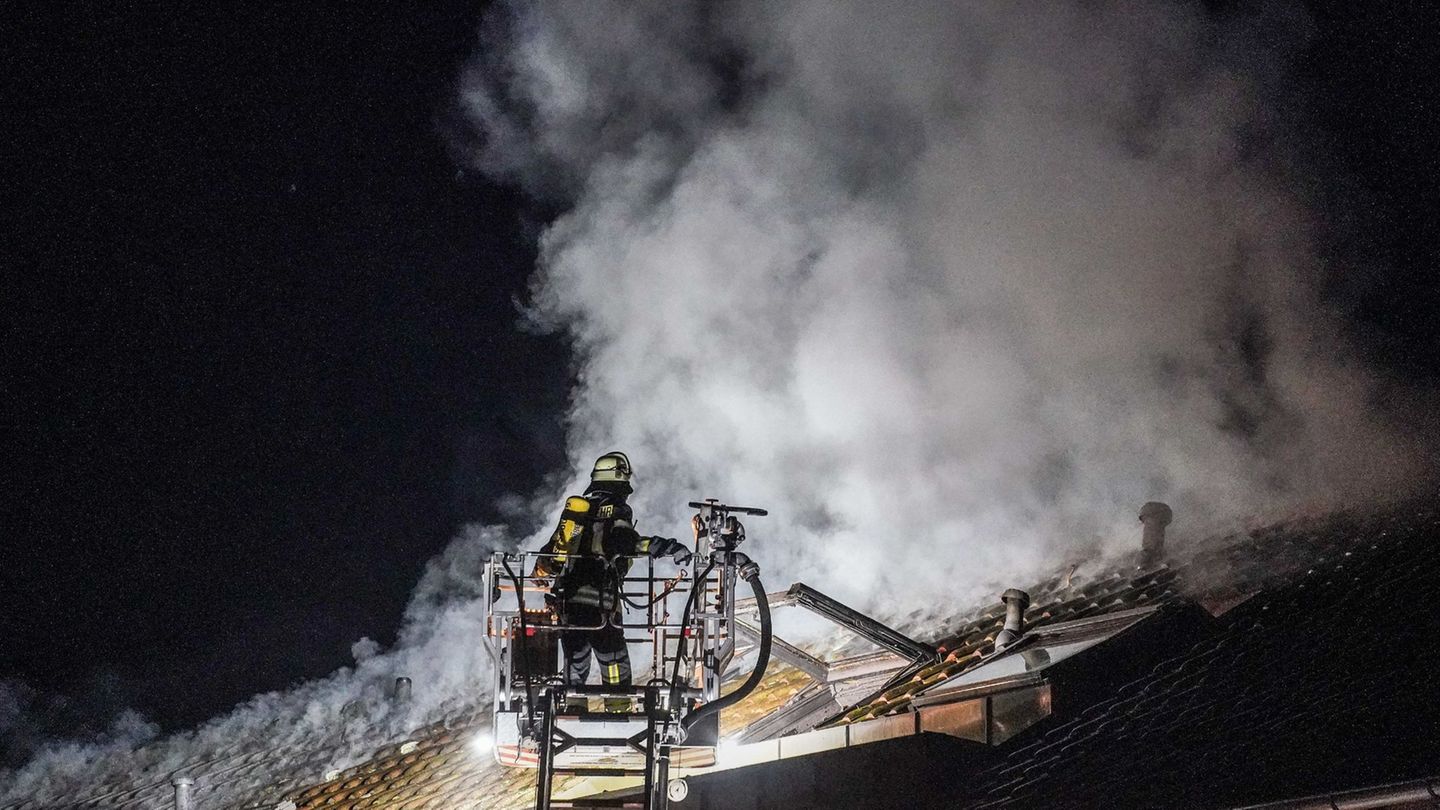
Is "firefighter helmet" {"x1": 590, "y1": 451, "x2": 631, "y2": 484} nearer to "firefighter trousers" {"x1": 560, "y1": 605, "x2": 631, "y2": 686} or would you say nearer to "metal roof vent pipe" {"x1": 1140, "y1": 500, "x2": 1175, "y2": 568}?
"firefighter trousers" {"x1": 560, "y1": 605, "x2": 631, "y2": 686}

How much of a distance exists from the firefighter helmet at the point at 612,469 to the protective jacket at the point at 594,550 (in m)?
0.13

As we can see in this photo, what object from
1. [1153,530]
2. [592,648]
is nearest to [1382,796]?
[592,648]

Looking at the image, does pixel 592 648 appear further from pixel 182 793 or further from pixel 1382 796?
pixel 1382 796

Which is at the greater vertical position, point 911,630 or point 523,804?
point 911,630

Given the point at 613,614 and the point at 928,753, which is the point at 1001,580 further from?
the point at 613,614

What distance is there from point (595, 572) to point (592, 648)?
424 mm

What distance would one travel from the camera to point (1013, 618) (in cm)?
909

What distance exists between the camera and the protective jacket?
22.5 ft

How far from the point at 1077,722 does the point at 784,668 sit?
14.5 ft

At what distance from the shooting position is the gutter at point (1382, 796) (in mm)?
5539

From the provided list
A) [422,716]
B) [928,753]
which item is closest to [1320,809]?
[928,753]

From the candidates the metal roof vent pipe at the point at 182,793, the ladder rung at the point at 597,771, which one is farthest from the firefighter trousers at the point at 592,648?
the metal roof vent pipe at the point at 182,793

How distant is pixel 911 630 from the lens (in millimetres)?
11852

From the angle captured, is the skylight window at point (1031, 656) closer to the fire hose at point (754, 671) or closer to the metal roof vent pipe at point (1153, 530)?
the fire hose at point (754, 671)
